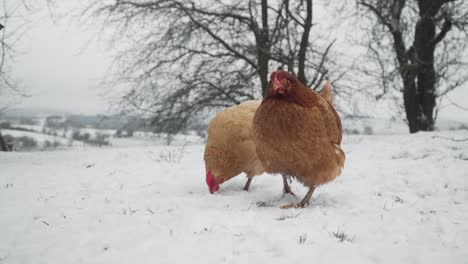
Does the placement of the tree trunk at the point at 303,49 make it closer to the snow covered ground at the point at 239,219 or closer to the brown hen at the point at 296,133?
the snow covered ground at the point at 239,219

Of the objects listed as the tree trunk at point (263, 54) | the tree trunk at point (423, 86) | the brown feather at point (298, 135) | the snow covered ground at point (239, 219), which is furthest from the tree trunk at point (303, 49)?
the brown feather at point (298, 135)

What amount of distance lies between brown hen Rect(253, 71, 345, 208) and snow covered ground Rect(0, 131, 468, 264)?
1.14 feet

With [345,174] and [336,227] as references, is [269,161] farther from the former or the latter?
[345,174]

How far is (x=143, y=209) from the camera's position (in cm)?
284

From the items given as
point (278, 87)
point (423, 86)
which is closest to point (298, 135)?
point (278, 87)

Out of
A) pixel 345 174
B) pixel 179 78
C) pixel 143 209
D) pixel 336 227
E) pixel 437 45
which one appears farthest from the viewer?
pixel 437 45

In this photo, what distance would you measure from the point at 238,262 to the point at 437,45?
430 inches

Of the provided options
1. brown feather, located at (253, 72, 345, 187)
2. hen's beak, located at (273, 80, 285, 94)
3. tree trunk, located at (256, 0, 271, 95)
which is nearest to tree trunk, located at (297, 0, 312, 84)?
tree trunk, located at (256, 0, 271, 95)

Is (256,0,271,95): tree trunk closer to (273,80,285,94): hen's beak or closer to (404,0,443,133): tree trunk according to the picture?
(404,0,443,133): tree trunk

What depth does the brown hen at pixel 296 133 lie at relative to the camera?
9.09ft

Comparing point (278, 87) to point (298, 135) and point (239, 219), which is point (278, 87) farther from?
point (239, 219)

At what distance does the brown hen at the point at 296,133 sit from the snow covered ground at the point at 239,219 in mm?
347

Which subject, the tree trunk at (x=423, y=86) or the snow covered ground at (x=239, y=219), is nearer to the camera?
the snow covered ground at (x=239, y=219)

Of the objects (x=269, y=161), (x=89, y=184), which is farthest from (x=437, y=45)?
(x=89, y=184)
